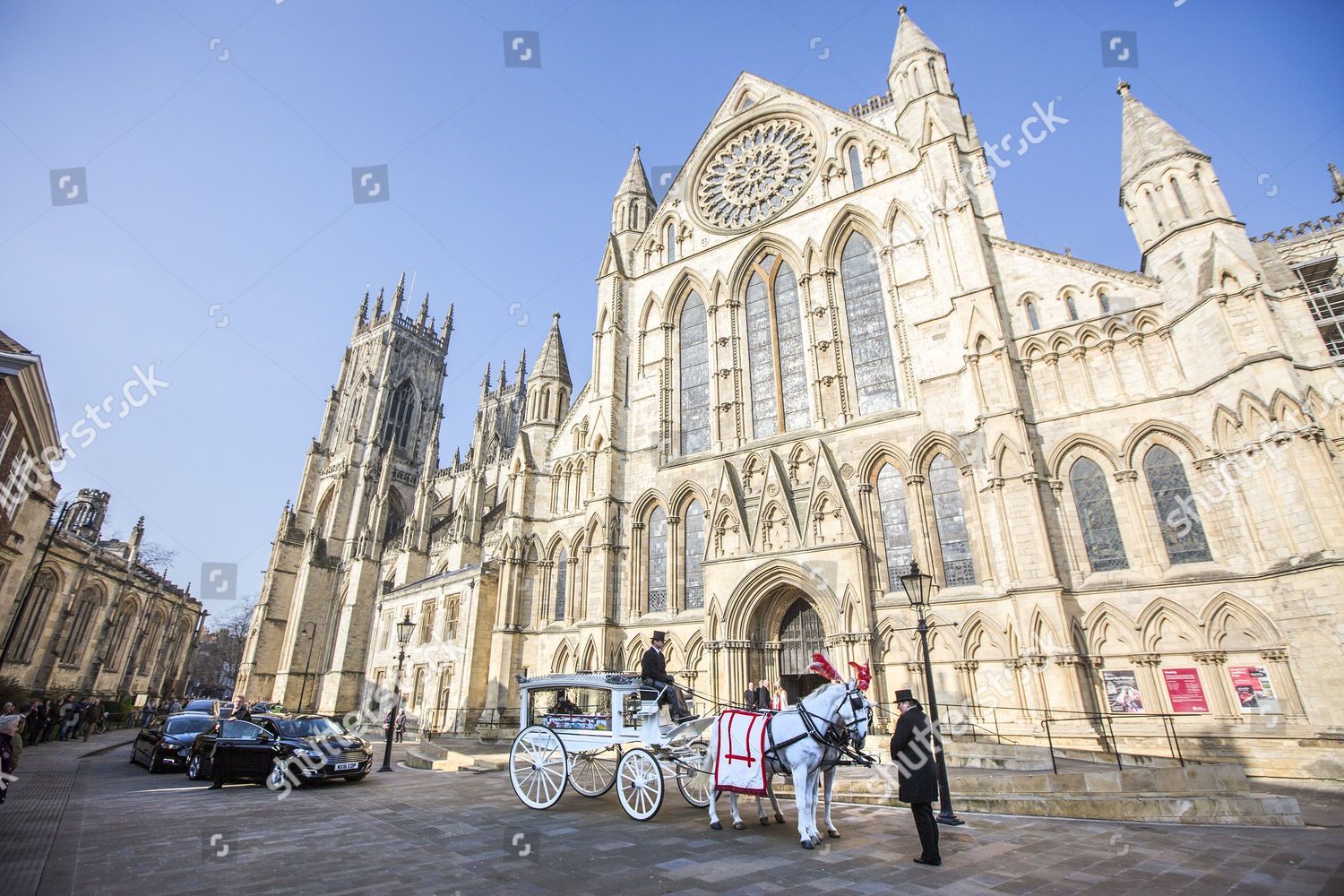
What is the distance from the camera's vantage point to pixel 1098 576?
13922 millimetres

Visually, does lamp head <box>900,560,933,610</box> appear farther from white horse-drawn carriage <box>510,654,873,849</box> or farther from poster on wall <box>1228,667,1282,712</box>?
poster on wall <box>1228,667,1282,712</box>

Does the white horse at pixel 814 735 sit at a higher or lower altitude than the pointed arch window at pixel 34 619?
lower

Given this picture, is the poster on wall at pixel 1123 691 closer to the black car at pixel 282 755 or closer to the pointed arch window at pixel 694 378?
the pointed arch window at pixel 694 378

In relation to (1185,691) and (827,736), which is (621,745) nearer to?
(827,736)

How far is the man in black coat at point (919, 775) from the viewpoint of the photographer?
18.2 ft

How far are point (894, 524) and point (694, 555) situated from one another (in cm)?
633

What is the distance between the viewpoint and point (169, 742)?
1472 cm

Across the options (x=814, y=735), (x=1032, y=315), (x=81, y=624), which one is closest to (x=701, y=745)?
(x=814, y=735)

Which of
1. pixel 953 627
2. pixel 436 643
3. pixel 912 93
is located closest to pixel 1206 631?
pixel 953 627

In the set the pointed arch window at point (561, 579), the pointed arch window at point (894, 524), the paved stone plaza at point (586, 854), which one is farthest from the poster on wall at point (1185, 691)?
the pointed arch window at point (561, 579)

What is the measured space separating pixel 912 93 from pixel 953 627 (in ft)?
56.9

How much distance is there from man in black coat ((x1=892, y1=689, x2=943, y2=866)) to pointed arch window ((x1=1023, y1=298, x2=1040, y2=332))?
13.9 meters

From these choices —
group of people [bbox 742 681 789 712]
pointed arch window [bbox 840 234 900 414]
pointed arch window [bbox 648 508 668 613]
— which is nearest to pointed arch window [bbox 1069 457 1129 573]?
pointed arch window [bbox 840 234 900 414]

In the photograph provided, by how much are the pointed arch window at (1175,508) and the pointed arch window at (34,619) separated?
39.9 meters
